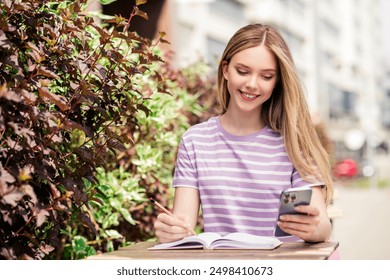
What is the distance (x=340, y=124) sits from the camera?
59.4 m

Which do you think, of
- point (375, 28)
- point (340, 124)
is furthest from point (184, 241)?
point (375, 28)

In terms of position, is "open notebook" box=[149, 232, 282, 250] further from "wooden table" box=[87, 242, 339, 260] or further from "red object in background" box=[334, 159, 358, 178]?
"red object in background" box=[334, 159, 358, 178]

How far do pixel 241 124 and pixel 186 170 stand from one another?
1.12 feet

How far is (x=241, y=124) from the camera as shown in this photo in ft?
11.7

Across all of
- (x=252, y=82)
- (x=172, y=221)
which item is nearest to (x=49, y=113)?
(x=172, y=221)

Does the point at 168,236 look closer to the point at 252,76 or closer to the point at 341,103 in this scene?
the point at 252,76

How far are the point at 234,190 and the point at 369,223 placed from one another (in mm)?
14245

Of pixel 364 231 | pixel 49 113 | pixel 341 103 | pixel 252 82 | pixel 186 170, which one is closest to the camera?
pixel 49 113

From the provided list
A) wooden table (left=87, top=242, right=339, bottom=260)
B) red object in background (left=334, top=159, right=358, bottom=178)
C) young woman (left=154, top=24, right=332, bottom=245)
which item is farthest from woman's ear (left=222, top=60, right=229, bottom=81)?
red object in background (left=334, top=159, right=358, bottom=178)

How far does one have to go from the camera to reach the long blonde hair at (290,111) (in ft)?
10.8

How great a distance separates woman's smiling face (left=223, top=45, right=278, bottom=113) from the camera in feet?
10.9

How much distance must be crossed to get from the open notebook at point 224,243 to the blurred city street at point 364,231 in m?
3.88

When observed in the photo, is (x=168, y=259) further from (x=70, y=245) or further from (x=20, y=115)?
(x=70, y=245)

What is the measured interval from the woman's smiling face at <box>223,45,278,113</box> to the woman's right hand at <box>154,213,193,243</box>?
0.71 m
